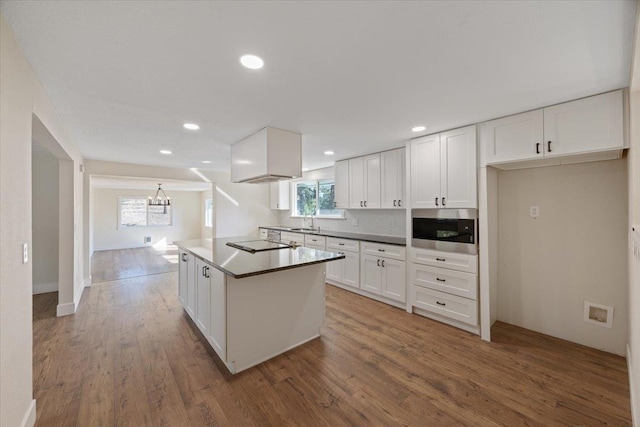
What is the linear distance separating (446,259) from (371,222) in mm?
1826

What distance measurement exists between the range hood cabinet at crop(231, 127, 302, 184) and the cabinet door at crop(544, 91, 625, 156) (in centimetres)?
250

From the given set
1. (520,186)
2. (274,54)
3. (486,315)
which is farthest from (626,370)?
(274,54)

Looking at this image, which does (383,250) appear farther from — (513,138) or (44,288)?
(44,288)

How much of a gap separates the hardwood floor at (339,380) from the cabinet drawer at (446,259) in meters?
0.72

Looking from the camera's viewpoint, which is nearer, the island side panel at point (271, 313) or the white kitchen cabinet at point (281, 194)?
the island side panel at point (271, 313)

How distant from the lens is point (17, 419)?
4.81 feet

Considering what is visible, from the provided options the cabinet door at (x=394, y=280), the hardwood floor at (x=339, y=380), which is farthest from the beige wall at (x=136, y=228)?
the cabinet door at (x=394, y=280)

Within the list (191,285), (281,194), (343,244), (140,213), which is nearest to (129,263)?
(140,213)

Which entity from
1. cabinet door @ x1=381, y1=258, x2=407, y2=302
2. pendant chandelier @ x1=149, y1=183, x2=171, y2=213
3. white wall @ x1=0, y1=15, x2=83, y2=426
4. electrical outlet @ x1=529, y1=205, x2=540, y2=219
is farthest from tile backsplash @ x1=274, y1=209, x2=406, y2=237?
pendant chandelier @ x1=149, y1=183, x2=171, y2=213

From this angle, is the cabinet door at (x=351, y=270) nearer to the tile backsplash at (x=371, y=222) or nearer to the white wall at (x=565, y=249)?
the tile backsplash at (x=371, y=222)

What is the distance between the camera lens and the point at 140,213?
31.1ft

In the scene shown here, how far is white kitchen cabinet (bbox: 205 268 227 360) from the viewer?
2.17 metres

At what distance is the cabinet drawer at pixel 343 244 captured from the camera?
4.22 m

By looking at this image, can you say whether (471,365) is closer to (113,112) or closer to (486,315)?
(486,315)
